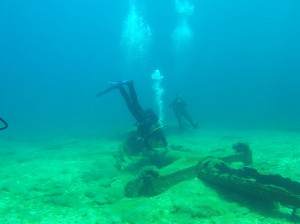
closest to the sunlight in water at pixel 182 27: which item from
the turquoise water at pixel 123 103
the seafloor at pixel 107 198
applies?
the turquoise water at pixel 123 103

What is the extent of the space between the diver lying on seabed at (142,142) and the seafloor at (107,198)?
2.53ft

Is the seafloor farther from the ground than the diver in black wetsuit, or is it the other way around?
the diver in black wetsuit

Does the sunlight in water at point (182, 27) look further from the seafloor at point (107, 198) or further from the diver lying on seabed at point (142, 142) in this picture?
the seafloor at point (107, 198)

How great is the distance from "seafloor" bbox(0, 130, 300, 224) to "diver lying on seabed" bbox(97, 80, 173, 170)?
770 millimetres

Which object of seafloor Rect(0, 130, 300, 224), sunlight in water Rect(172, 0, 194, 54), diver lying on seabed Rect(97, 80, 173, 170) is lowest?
seafloor Rect(0, 130, 300, 224)

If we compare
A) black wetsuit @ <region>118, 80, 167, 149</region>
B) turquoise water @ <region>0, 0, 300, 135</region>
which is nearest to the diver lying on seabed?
black wetsuit @ <region>118, 80, 167, 149</region>

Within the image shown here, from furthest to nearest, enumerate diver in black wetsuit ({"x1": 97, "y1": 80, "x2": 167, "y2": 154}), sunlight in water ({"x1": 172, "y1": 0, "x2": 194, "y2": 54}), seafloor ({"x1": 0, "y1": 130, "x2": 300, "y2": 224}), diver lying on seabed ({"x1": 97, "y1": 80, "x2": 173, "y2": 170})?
1. sunlight in water ({"x1": 172, "y1": 0, "x2": 194, "y2": 54})
2. diver in black wetsuit ({"x1": 97, "y1": 80, "x2": 167, "y2": 154})
3. diver lying on seabed ({"x1": 97, "y1": 80, "x2": 173, "y2": 170})
4. seafloor ({"x1": 0, "y1": 130, "x2": 300, "y2": 224})

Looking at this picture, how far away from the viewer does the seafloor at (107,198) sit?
6.43 metres

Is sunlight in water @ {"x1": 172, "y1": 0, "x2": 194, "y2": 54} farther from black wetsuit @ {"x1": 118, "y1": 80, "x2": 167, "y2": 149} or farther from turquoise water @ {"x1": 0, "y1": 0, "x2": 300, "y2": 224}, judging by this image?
black wetsuit @ {"x1": 118, "y1": 80, "x2": 167, "y2": 149}

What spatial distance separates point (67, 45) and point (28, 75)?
29.6m

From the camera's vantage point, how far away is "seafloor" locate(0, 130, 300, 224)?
6.43 m

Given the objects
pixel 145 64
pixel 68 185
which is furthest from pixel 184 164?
pixel 145 64

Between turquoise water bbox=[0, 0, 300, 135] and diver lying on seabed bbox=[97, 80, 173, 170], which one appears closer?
diver lying on seabed bbox=[97, 80, 173, 170]

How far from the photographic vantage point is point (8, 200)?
26.3ft
